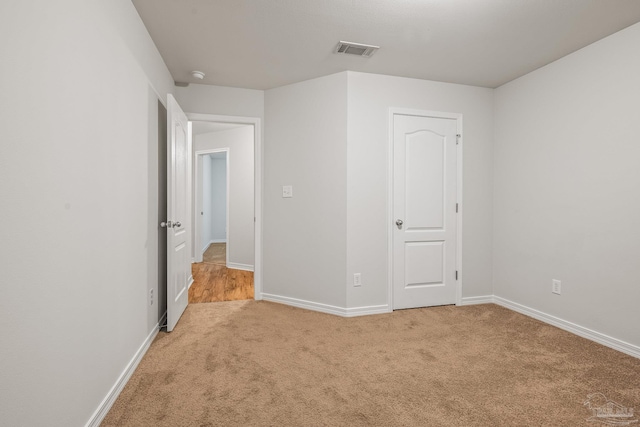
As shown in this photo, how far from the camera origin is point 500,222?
3.60 metres

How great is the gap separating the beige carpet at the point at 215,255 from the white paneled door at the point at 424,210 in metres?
3.81

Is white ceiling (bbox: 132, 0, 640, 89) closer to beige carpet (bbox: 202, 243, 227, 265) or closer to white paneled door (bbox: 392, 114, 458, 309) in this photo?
white paneled door (bbox: 392, 114, 458, 309)

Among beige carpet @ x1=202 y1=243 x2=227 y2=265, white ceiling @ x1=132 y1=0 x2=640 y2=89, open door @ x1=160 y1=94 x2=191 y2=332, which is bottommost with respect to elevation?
beige carpet @ x1=202 y1=243 x2=227 y2=265

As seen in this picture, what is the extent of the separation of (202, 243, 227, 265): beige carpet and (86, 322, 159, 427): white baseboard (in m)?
3.79

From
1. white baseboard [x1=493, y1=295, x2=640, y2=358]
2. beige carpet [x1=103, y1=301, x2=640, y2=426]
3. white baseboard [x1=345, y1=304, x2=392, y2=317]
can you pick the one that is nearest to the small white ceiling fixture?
beige carpet [x1=103, y1=301, x2=640, y2=426]

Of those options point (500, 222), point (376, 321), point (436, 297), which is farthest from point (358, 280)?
point (500, 222)

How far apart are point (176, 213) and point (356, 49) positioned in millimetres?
2094

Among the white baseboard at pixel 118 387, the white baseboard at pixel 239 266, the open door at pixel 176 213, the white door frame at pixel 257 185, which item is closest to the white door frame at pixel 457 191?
the white door frame at pixel 257 185

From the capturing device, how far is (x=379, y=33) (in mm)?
2492

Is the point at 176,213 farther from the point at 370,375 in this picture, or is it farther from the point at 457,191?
the point at 457,191

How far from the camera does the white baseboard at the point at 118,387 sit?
158cm

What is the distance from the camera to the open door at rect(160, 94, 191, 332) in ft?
8.88

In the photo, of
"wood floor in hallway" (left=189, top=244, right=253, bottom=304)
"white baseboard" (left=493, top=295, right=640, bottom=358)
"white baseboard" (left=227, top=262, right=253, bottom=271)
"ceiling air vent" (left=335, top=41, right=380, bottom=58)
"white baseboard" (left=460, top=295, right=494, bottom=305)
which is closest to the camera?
"white baseboard" (left=493, top=295, right=640, bottom=358)

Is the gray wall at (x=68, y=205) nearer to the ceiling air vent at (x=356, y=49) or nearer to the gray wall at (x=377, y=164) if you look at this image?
the ceiling air vent at (x=356, y=49)
